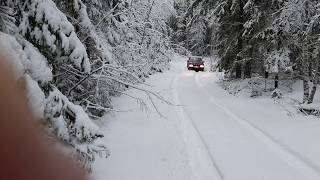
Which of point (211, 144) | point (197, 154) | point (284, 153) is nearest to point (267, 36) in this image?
point (211, 144)

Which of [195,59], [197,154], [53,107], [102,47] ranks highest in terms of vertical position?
[102,47]

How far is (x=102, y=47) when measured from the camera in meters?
9.43

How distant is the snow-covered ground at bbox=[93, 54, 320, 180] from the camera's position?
8.56 metres

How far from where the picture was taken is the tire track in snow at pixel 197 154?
27.8 ft

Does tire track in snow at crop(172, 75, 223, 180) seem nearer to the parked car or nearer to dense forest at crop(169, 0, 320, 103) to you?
dense forest at crop(169, 0, 320, 103)

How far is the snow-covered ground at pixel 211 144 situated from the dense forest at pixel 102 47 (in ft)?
2.76

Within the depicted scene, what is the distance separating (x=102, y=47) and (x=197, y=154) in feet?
10.4

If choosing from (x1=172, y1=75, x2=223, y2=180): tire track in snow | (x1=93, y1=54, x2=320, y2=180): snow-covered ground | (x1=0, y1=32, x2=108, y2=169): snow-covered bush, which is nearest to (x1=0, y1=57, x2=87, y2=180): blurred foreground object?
(x1=0, y1=32, x2=108, y2=169): snow-covered bush

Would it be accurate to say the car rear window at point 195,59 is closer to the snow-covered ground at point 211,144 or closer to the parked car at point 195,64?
the parked car at point 195,64

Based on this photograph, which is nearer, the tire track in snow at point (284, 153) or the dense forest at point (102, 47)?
the dense forest at point (102, 47)

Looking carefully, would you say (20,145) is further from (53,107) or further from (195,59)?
(195,59)

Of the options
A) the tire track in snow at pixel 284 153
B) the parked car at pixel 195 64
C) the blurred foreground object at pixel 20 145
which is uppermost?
the blurred foreground object at pixel 20 145

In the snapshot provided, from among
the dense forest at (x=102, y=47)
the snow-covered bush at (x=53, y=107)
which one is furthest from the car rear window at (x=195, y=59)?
the snow-covered bush at (x=53, y=107)

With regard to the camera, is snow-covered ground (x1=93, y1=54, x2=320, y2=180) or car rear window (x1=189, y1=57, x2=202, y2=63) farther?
car rear window (x1=189, y1=57, x2=202, y2=63)
